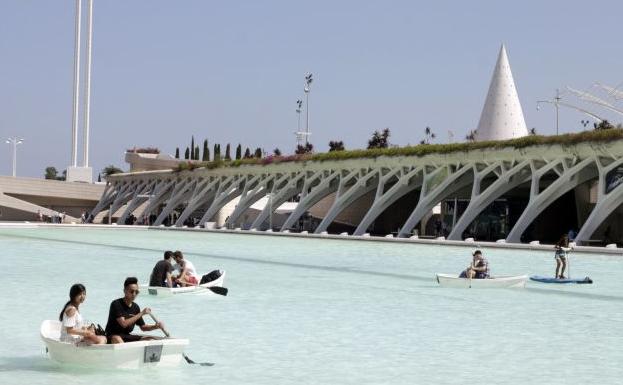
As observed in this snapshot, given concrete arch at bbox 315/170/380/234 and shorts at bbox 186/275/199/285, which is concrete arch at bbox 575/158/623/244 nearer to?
concrete arch at bbox 315/170/380/234

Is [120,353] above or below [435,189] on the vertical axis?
below

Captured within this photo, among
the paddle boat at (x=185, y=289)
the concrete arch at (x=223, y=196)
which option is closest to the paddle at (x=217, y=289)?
the paddle boat at (x=185, y=289)

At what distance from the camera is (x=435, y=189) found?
5394 centimetres

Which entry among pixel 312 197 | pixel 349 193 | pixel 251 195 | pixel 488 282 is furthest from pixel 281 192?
pixel 488 282

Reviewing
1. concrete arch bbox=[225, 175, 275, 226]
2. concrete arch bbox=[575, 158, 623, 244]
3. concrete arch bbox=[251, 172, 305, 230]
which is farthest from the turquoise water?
concrete arch bbox=[225, 175, 275, 226]

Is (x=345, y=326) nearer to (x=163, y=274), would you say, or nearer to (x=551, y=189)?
(x=163, y=274)

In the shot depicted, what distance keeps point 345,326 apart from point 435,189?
39068mm

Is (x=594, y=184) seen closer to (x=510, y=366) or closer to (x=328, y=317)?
(x=328, y=317)

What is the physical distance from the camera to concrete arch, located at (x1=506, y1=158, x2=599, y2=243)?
45.9 m

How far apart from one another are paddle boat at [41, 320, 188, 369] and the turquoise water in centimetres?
14

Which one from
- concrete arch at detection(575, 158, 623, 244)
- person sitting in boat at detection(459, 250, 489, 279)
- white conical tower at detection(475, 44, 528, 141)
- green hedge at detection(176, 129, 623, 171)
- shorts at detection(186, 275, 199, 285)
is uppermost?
white conical tower at detection(475, 44, 528, 141)

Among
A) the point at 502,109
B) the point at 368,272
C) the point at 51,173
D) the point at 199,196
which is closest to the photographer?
the point at 368,272

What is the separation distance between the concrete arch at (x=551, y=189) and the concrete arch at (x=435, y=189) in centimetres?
614

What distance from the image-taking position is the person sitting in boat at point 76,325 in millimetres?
10789
